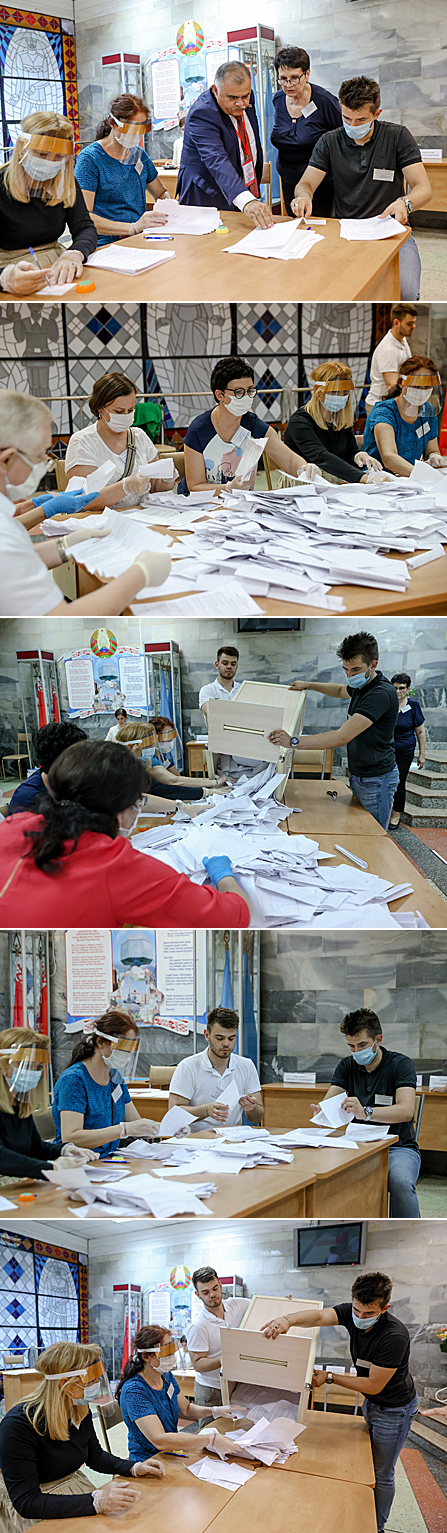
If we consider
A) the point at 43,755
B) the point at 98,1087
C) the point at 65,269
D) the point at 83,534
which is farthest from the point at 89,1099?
the point at 65,269

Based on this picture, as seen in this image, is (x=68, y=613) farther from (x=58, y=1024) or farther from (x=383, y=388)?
(x=58, y=1024)

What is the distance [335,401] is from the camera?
2.79m

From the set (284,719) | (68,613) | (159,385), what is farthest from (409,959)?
(159,385)

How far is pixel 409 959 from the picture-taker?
3471 mm

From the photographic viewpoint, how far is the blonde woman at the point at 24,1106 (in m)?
3.36

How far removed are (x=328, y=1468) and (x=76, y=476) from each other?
2.95m

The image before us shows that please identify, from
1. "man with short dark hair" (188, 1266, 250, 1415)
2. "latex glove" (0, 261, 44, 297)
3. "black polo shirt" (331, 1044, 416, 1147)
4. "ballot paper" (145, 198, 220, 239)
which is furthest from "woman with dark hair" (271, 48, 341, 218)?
"man with short dark hair" (188, 1266, 250, 1415)

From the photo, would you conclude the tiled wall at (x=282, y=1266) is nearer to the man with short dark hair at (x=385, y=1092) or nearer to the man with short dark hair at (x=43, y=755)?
the man with short dark hair at (x=385, y=1092)

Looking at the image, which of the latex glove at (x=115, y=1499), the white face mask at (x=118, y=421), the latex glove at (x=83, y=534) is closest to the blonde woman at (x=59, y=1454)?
the latex glove at (x=115, y=1499)

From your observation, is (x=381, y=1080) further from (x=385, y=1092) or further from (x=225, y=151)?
(x=225, y=151)

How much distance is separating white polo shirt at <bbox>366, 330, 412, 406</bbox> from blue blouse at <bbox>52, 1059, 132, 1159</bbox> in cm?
199

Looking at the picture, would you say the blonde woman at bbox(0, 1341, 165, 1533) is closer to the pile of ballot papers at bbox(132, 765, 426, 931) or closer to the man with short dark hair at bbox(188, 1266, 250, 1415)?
the man with short dark hair at bbox(188, 1266, 250, 1415)

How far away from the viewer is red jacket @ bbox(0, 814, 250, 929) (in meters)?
2.95

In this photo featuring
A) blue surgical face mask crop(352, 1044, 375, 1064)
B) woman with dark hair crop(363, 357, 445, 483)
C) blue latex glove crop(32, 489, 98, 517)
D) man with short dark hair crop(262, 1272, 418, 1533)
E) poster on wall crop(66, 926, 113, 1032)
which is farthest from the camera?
man with short dark hair crop(262, 1272, 418, 1533)
